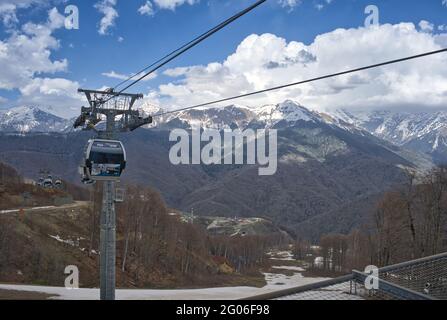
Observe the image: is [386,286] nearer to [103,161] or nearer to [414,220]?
[103,161]

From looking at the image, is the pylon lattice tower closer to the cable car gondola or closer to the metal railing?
the cable car gondola

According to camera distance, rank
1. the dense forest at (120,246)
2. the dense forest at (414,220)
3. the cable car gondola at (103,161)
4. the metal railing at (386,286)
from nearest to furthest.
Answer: the metal railing at (386,286) < the cable car gondola at (103,161) < the dense forest at (414,220) < the dense forest at (120,246)

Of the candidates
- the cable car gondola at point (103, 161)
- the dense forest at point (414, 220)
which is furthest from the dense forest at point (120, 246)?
the dense forest at point (414, 220)

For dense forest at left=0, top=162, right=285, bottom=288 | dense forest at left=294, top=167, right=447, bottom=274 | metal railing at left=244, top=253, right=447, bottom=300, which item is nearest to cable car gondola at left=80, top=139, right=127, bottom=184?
metal railing at left=244, top=253, right=447, bottom=300

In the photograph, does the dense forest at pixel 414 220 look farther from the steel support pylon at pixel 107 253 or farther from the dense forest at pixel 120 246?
the dense forest at pixel 120 246
